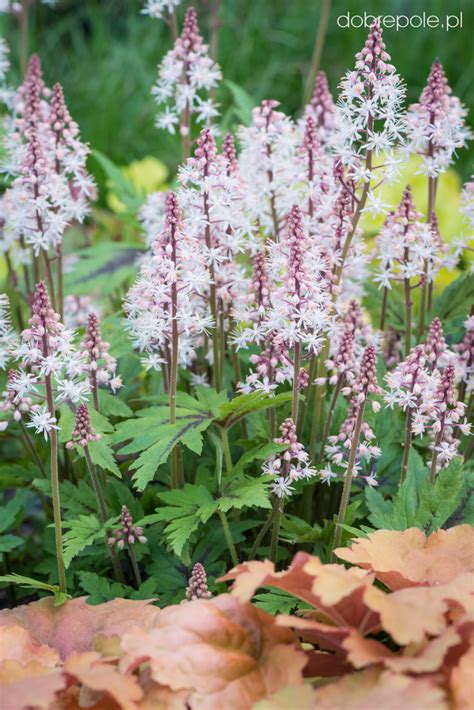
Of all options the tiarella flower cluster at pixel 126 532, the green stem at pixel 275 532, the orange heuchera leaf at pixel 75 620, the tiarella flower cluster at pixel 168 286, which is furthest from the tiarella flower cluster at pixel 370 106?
the orange heuchera leaf at pixel 75 620

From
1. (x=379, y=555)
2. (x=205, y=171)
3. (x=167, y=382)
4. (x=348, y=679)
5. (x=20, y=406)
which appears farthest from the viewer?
(x=167, y=382)

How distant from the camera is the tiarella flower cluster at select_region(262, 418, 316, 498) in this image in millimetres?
2441

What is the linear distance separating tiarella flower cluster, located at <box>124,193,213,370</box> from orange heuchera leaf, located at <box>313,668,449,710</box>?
1070 millimetres

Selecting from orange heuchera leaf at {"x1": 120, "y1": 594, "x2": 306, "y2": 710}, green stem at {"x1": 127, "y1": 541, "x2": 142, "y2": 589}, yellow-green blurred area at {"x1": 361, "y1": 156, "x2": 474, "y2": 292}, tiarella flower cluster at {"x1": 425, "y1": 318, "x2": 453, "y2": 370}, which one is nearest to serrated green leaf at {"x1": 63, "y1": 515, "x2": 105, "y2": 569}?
green stem at {"x1": 127, "y1": 541, "x2": 142, "y2": 589}

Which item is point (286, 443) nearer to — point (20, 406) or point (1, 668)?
point (20, 406)

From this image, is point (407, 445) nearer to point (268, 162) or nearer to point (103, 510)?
point (103, 510)

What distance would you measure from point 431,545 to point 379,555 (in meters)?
0.16

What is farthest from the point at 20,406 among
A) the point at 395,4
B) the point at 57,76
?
the point at 395,4

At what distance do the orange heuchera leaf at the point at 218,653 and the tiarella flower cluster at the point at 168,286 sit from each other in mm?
804

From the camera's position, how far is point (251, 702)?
1.92m

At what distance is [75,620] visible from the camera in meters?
2.38

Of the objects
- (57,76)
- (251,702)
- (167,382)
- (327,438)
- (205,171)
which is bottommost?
(251,702)

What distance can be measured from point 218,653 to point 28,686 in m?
0.42

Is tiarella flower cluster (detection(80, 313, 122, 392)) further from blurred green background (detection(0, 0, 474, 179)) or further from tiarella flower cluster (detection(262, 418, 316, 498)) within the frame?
blurred green background (detection(0, 0, 474, 179))
